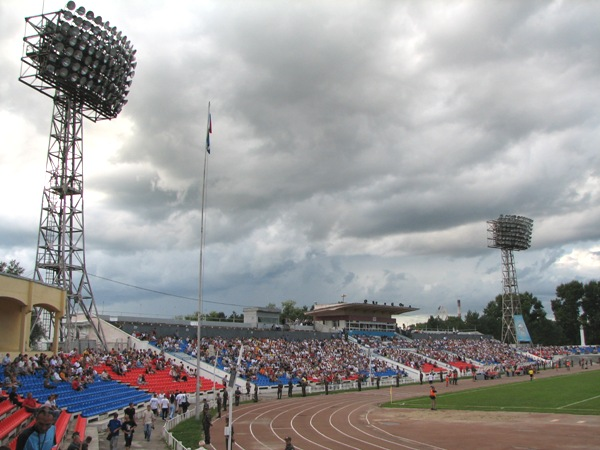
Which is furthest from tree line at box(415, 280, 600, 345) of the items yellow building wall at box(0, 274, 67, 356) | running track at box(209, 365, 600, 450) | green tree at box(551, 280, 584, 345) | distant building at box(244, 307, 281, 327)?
yellow building wall at box(0, 274, 67, 356)

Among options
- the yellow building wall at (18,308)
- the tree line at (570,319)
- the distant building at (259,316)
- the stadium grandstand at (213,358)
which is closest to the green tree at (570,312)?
the tree line at (570,319)

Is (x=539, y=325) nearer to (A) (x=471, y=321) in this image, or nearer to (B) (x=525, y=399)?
(A) (x=471, y=321)

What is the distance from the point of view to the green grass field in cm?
3516

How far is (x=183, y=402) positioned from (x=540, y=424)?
734 inches

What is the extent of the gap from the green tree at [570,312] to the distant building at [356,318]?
5604cm

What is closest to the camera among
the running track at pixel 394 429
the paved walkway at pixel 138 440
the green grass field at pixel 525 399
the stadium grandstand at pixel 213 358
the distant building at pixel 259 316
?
the paved walkway at pixel 138 440

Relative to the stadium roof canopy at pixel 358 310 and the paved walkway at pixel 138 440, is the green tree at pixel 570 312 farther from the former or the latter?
the paved walkway at pixel 138 440

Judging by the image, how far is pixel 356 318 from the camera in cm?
8719

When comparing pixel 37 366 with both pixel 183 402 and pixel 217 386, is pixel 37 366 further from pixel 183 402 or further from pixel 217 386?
pixel 217 386

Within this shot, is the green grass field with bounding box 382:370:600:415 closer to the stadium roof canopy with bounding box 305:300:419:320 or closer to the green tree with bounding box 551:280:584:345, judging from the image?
the stadium roof canopy with bounding box 305:300:419:320

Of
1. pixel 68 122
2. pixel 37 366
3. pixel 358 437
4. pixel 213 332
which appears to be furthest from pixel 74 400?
pixel 213 332

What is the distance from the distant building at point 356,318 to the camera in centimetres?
8581

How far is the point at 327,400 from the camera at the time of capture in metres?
42.4

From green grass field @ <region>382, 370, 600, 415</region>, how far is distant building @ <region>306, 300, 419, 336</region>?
110ft
